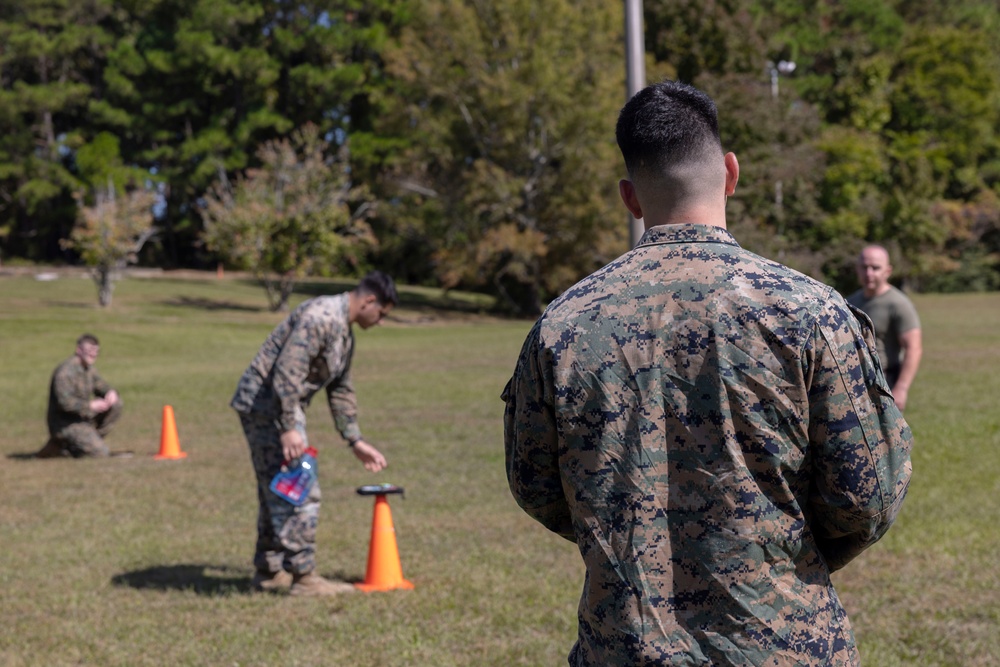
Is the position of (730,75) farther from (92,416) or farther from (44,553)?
(44,553)

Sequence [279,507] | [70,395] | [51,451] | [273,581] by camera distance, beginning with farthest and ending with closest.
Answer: [51,451] → [70,395] → [273,581] → [279,507]

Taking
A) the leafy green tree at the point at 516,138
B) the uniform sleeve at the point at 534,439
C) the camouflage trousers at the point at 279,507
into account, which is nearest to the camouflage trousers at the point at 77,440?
the camouflage trousers at the point at 279,507

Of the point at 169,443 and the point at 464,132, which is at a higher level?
the point at 464,132

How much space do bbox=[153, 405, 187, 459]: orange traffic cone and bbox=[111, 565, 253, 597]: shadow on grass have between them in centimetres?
548

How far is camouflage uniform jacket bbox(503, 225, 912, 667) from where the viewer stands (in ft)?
7.77

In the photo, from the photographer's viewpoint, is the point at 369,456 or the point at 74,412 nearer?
the point at 369,456

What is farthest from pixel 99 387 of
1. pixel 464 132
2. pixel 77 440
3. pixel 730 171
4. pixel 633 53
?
pixel 464 132

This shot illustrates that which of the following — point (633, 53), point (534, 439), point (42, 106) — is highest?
point (42, 106)

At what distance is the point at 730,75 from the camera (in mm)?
45969

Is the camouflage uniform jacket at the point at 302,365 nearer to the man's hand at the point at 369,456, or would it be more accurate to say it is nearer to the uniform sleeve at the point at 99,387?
the man's hand at the point at 369,456

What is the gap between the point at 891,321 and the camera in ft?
28.5

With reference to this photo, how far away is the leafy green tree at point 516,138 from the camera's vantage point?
141 ft

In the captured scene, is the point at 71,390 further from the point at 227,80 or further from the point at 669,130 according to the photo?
the point at 227,80

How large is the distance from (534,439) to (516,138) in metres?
42.4
